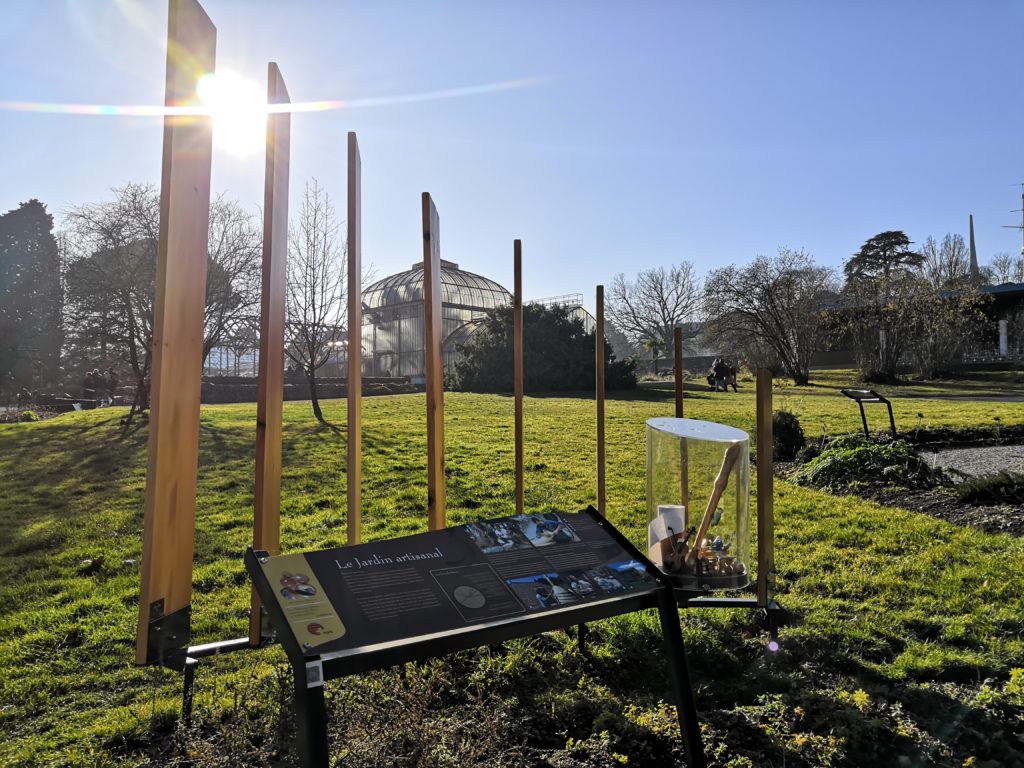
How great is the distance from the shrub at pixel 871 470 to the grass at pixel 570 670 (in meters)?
0.80

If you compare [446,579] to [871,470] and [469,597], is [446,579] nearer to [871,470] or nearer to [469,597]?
[469,597]

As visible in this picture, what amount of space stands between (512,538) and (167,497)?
1310 millimetres

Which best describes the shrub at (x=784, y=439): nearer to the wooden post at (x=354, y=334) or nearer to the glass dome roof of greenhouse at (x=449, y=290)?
the wooden post at (x=354, y=334)

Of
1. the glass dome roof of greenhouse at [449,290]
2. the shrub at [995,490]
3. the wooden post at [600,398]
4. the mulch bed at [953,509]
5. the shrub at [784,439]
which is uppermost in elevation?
the glass dome roof of greenhouse at [449,290]

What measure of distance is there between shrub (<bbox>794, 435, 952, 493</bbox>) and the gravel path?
0.51 meters

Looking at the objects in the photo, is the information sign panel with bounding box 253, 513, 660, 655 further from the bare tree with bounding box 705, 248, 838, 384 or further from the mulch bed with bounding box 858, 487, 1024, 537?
the bare tree with bounding box 705, 248, 838, 384

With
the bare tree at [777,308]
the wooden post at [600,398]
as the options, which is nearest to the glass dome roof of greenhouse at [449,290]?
the bare tree at [777,308]

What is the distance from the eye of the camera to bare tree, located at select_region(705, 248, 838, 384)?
2555 cm

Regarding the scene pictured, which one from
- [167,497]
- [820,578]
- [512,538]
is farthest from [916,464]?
[167,497]

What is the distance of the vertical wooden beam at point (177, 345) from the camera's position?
2078mm

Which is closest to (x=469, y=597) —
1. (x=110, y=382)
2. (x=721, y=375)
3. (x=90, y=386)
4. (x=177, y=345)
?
(x=177, y=345)

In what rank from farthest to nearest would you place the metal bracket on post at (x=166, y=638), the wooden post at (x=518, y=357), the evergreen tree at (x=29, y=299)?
the evergreen tree at (x=29, y=299) < the wooden post at (x=518, y=357) < the metal bracket on post at (x=166, y=638)

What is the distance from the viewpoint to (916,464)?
6.46 m

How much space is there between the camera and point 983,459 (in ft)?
25.1
